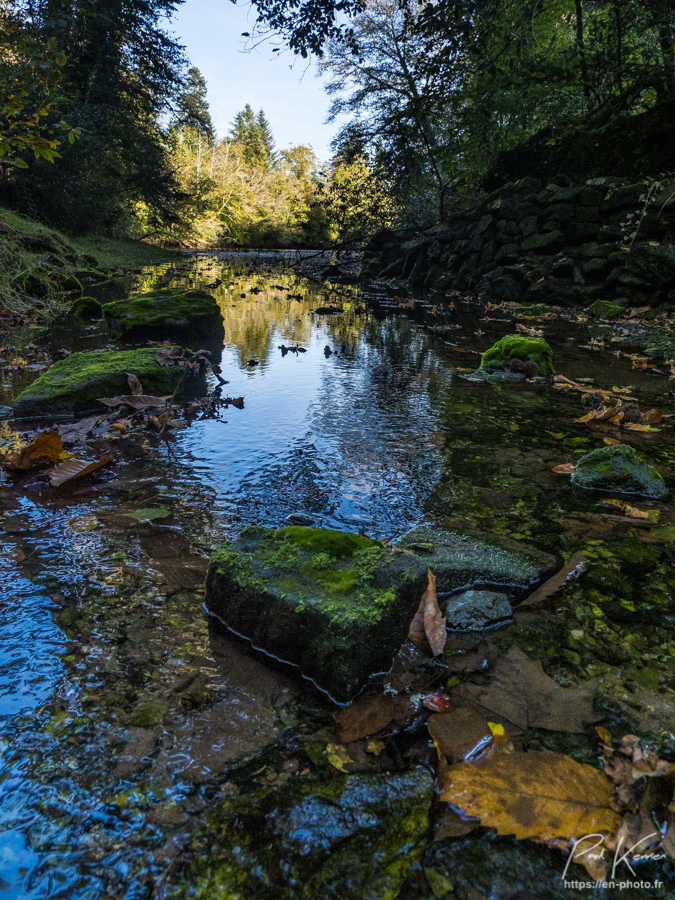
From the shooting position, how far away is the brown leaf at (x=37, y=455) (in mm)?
2957

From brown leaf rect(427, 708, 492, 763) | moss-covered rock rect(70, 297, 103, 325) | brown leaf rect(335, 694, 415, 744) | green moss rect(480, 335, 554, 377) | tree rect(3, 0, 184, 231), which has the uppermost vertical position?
tree rect(3, 0, 184, 231)

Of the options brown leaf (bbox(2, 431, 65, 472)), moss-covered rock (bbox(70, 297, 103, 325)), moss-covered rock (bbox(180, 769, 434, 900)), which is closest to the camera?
moss-covered rock (bbox(180, 769, 434, 900))

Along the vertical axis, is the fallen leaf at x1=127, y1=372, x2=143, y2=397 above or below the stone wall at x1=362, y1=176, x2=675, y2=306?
below

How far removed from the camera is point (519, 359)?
5801mm

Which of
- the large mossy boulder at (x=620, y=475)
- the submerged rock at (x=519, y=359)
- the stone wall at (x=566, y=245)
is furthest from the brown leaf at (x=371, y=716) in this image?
the stone wall at (x=566, y=245)

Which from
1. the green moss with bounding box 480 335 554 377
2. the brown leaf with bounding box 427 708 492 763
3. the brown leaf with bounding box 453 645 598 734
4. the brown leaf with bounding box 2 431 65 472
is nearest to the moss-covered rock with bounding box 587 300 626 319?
the green moss with bounding box 480 335 554 377

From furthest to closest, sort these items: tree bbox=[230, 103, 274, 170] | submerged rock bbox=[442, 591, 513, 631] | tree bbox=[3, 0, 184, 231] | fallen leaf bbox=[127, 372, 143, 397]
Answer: tree bbox=[230, 103, 274, 170]
tree bbox=[3, 0, 184, 231]
fallen leaf bbox=[127, 372, 143, 397]
submerged rock bbox=[442, 591, 513, 631]

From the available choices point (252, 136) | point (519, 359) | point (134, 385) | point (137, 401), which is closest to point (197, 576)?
point (137, 401)

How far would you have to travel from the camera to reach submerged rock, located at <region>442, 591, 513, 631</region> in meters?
1.87

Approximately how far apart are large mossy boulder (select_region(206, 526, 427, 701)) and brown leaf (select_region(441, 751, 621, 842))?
17.0 inches

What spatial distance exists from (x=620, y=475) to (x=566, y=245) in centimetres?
1174

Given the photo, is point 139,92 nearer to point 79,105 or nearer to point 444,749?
point 79,105
